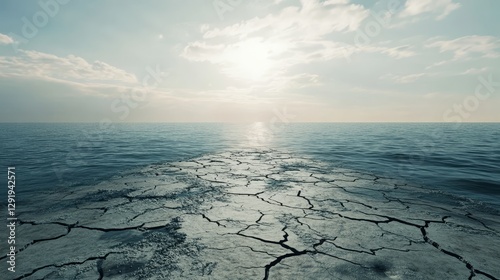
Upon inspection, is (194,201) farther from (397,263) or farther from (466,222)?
(466,222)

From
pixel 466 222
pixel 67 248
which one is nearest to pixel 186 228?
pixel 67 248

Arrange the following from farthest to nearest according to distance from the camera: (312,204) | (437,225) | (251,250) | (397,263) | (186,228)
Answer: (312,204), (437,225), (186,228), (251,250), (397,263)

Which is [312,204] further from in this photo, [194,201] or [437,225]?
[194,201]

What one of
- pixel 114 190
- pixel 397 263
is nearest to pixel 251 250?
pixel 397 263

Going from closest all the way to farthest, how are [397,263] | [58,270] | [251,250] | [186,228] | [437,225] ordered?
[58,270] < [397,263] < [251,250] < [186,228] < [437,225]

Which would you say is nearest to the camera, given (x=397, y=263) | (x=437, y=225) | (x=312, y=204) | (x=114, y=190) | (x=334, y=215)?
(x=397, y=263)

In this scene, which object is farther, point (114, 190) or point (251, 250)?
point (114, 190)
